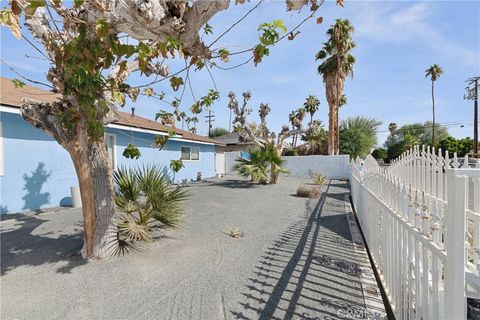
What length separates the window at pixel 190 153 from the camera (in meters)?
17.2

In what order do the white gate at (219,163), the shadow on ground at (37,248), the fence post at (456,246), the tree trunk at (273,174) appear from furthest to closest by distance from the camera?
the white gate at (219,163) < the tree trunk at (273,174) < the shadow on ground at (37,248) < the fence post at (456,246)

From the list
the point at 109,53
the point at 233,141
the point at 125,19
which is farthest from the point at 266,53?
the point at 233,141

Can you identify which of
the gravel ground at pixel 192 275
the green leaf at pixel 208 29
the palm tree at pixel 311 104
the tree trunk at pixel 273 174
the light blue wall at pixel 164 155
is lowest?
the gravel ground at pixel 192 275

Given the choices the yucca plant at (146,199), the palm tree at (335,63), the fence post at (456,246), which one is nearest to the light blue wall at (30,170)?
the yucca plant at (146,199)

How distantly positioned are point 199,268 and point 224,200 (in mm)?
5955

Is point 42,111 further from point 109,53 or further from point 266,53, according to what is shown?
point 266,53

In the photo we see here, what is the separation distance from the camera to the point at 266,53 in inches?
110

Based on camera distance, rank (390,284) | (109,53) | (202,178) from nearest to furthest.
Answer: (109,53)
(390,284)
(202,178)

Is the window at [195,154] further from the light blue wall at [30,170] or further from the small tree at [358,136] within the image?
the small tree at [358,136]

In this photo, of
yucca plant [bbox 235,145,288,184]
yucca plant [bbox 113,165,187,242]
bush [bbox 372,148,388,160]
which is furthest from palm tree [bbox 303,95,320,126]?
yucca plant [bbox 113,165,187,242]

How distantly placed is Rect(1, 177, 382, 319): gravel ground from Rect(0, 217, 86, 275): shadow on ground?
2 cm

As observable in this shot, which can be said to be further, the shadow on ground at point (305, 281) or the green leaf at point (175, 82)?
the green leaf at point (175, 82)

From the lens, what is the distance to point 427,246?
211 centimetres

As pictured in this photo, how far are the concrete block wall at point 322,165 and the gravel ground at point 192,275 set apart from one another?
16355 millimetres
